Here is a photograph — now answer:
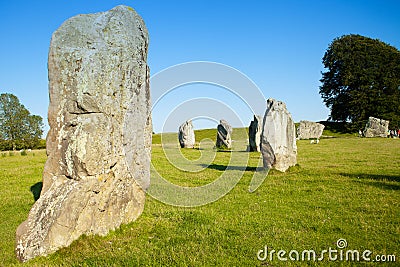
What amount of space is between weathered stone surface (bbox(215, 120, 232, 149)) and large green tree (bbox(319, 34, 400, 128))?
80.5 ft

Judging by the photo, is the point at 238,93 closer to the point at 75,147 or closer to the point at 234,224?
the point at 234,224

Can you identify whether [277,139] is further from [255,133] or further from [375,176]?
[255,133]

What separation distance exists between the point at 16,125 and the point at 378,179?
4253 cm

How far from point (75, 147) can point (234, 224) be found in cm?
347

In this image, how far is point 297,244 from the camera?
545 cm

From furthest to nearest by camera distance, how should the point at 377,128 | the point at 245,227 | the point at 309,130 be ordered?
1. the point at 309,130
2. the point at 377,128
3. the point at 245,227

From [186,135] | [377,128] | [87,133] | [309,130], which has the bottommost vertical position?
[87,133]

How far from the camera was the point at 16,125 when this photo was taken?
4109 centimetres

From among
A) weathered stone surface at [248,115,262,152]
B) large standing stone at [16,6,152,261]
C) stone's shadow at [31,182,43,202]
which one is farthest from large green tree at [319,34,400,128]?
large standing stone at [16,6,152,261]

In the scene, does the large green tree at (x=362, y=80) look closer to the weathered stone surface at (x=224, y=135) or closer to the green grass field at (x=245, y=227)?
the weathered stone surface at (x=224, y=135)

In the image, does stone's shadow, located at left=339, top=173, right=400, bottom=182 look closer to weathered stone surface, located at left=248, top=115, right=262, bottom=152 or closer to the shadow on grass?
the shadow on grass

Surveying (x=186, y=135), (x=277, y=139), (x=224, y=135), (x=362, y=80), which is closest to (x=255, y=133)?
(x=224, y=135)

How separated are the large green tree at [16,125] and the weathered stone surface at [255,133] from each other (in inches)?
1169

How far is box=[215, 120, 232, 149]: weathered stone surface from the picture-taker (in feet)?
92.3
